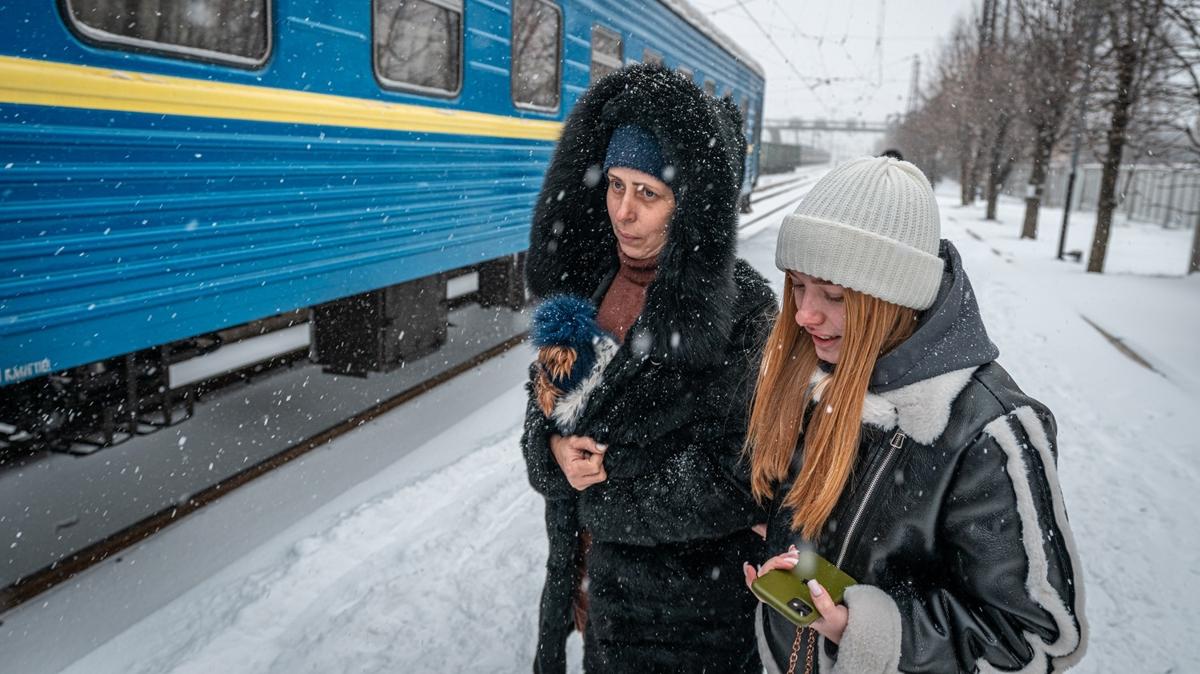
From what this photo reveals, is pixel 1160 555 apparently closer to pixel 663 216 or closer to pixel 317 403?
pixel 663 216

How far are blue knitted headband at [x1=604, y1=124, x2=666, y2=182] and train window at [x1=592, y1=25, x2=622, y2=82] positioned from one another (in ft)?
17.7

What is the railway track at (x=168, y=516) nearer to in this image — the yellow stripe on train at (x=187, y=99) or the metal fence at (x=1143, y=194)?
the yellow stripe on train at (x=187, y=99)

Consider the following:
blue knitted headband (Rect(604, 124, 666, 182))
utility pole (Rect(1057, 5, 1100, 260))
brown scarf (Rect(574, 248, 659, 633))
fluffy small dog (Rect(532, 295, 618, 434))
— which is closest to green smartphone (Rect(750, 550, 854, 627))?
fluffy small dog (Rect(532, 295, 618, 434))

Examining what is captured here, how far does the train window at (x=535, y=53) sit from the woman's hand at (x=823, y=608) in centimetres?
503

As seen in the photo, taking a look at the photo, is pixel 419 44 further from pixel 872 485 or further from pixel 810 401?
pixel 872 485

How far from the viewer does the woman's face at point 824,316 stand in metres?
1.46

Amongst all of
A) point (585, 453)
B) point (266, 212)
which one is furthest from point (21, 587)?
point (585, 453)

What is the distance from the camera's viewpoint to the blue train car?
8.42ft

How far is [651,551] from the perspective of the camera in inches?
71.0

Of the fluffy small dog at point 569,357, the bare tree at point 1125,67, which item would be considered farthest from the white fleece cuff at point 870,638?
the bare tree at point 1125,67

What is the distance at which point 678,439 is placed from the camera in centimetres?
174

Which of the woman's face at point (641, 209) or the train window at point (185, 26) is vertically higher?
the train window at point (185, 26)

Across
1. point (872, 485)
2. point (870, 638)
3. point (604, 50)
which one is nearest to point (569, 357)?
point (872, 485)

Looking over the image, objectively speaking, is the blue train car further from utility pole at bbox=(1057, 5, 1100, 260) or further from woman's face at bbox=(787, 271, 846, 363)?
utility pole at bbox=(1057, 5, 1100, 260)
